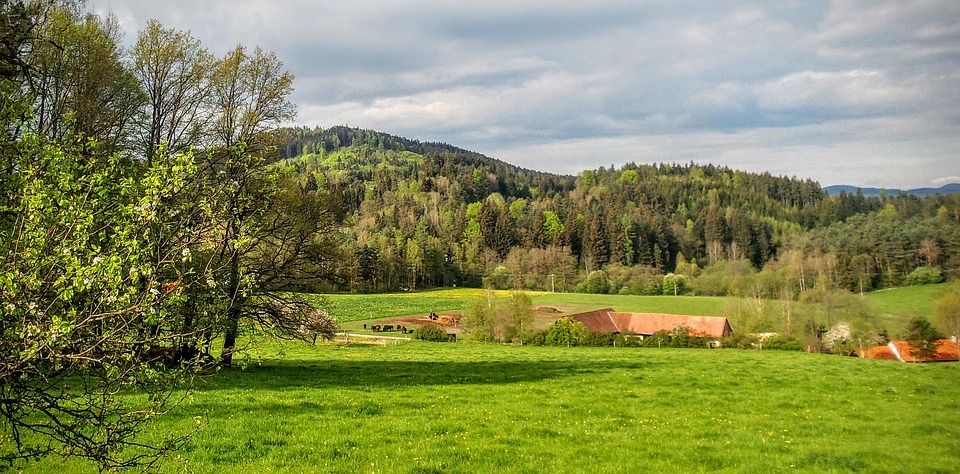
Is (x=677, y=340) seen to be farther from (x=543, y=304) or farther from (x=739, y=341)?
(x=543, y=304)

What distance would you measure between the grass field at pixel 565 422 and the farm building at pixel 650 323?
25.0 metres

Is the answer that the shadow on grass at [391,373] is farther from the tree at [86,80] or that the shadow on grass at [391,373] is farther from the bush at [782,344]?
the bush at [782,344]

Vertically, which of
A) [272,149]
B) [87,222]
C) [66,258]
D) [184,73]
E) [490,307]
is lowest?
[490,307]

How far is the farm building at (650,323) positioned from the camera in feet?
160

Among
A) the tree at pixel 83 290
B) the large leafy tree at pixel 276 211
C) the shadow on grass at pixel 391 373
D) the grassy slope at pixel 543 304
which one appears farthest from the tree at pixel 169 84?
the grassy slope at pixel 543 304

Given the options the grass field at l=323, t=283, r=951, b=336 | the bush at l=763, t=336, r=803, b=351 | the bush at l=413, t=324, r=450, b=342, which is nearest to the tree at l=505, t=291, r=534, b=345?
the grass field at l=323, t=283, r=951, b=336

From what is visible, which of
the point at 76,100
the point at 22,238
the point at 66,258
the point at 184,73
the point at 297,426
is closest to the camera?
the point at 66,258

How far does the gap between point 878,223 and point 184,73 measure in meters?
22.5

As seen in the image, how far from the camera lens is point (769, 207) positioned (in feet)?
519

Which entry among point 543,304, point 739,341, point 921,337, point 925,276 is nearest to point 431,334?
point 739,341

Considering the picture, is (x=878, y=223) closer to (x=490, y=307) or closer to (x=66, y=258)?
(x=66, y=258)

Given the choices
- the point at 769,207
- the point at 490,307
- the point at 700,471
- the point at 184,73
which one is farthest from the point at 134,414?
the point at 769,207

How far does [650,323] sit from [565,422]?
154ft

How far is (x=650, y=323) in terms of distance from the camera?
58.1 meters
